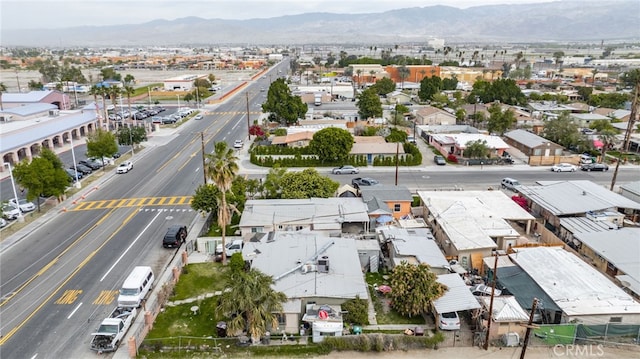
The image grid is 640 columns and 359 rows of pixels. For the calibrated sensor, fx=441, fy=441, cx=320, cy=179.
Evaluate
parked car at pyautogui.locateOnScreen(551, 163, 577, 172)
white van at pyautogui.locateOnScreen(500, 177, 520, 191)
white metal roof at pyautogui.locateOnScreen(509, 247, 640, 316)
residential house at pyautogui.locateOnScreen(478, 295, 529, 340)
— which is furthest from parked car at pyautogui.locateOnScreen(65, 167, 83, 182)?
parked car at pyautogui.locateOnScreen(551, 163, 577, 172)

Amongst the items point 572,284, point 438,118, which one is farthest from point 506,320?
point 438,118

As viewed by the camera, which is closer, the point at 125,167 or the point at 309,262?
the point at 309,262

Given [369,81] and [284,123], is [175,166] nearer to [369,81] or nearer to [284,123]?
[284,123]

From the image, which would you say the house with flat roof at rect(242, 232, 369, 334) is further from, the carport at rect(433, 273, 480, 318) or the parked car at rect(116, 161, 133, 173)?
the parked car at rect(116, 161, 133, 173)

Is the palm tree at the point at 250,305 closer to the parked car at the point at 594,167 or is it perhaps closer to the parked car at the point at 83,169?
the parked car at the point at 83,169

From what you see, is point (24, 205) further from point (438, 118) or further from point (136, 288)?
point (438, 118)

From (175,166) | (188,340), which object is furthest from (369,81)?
(188,340)
